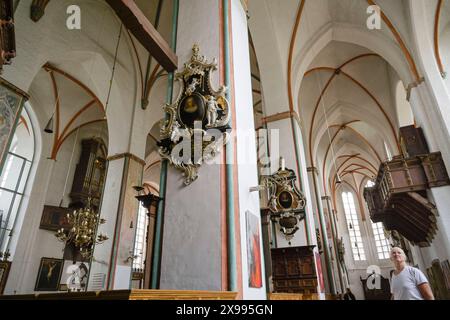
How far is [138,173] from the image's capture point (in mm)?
9180

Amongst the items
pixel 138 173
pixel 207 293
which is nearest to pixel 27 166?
pixel 138 173

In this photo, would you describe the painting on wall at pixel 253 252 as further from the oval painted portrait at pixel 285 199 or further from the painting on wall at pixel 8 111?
the painting on wall at pixel 8 111

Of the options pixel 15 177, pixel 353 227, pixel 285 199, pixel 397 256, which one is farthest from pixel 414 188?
pixel 353 227

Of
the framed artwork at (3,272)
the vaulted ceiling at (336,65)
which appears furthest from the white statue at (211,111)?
the framed artwork at (3,272)

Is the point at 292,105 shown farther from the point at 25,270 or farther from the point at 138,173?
the point at 25,270

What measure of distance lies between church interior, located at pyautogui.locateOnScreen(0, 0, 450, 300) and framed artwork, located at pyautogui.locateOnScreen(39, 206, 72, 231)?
0.05 meters

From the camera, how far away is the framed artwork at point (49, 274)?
33.8ft

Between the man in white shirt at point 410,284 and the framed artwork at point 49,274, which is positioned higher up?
the framed artwork at point 49,274

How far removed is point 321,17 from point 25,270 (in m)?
13.2

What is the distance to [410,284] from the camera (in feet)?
8.56

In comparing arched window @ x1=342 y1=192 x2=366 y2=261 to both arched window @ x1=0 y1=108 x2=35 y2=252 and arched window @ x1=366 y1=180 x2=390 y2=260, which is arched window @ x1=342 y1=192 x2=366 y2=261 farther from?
arched window @ x1=0 y1=108 x2=35 y2=252

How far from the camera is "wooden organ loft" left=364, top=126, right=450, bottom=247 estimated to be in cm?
708

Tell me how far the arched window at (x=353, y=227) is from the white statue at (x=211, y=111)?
64.9ft
